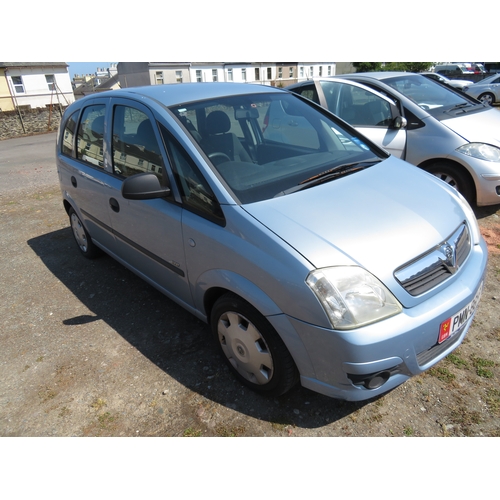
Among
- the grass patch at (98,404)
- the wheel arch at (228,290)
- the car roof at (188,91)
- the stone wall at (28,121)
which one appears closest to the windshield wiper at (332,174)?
the wheel arch at (228,290)

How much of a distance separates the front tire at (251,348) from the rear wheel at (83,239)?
2.57 m

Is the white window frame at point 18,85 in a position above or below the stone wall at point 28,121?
above

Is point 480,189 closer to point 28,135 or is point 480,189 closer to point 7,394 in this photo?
point 7,394

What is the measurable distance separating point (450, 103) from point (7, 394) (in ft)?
19.5

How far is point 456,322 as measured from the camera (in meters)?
2.18

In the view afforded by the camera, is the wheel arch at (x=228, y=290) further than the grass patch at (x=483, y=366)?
No

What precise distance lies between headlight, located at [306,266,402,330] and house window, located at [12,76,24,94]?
122ft

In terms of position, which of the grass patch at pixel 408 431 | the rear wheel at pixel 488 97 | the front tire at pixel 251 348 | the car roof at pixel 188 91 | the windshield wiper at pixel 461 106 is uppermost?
the car roof at pixel 188 91

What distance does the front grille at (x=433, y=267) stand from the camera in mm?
2039

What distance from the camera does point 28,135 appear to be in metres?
24.3

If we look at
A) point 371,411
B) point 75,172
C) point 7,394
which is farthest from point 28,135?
point 371,411

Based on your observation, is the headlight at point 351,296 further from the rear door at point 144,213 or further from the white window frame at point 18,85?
the white window frame at point 18,85

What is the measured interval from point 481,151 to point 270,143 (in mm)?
2946

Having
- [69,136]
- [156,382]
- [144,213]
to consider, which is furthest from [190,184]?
[69,136]
